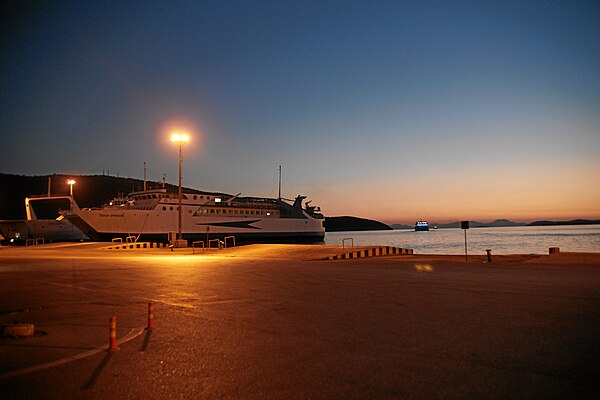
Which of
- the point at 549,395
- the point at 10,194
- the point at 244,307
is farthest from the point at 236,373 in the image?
the point at 10,194

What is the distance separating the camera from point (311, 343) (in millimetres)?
6484

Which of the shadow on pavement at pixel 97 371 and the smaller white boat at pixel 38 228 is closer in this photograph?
the shadow on pavement at pixel 97 371

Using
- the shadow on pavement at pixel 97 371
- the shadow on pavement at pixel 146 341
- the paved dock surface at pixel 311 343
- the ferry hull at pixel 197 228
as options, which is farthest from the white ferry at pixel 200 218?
the shadow on pavement at pixel 97 371

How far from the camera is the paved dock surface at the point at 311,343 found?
4672 mm

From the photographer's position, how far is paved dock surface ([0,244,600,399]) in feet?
15.3

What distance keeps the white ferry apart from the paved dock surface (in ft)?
126

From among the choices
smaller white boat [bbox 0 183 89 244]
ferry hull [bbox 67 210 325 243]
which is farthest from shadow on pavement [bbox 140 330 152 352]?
smaller white boat [bbox 0 183 89 244]

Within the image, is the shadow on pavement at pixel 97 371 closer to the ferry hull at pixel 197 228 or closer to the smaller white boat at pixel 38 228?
the ferry hull at pixel 197 228

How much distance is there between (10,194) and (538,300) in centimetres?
19880

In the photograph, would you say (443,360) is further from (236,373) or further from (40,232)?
(40,232)

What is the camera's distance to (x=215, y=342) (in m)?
6.60

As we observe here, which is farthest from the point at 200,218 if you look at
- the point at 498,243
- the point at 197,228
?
the point at 498,243

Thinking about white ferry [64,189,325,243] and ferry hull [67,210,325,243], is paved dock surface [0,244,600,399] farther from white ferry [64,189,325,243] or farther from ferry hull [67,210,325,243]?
ferry hull [67,210,325,243]

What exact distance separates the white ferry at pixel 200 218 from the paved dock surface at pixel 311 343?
126 ft
